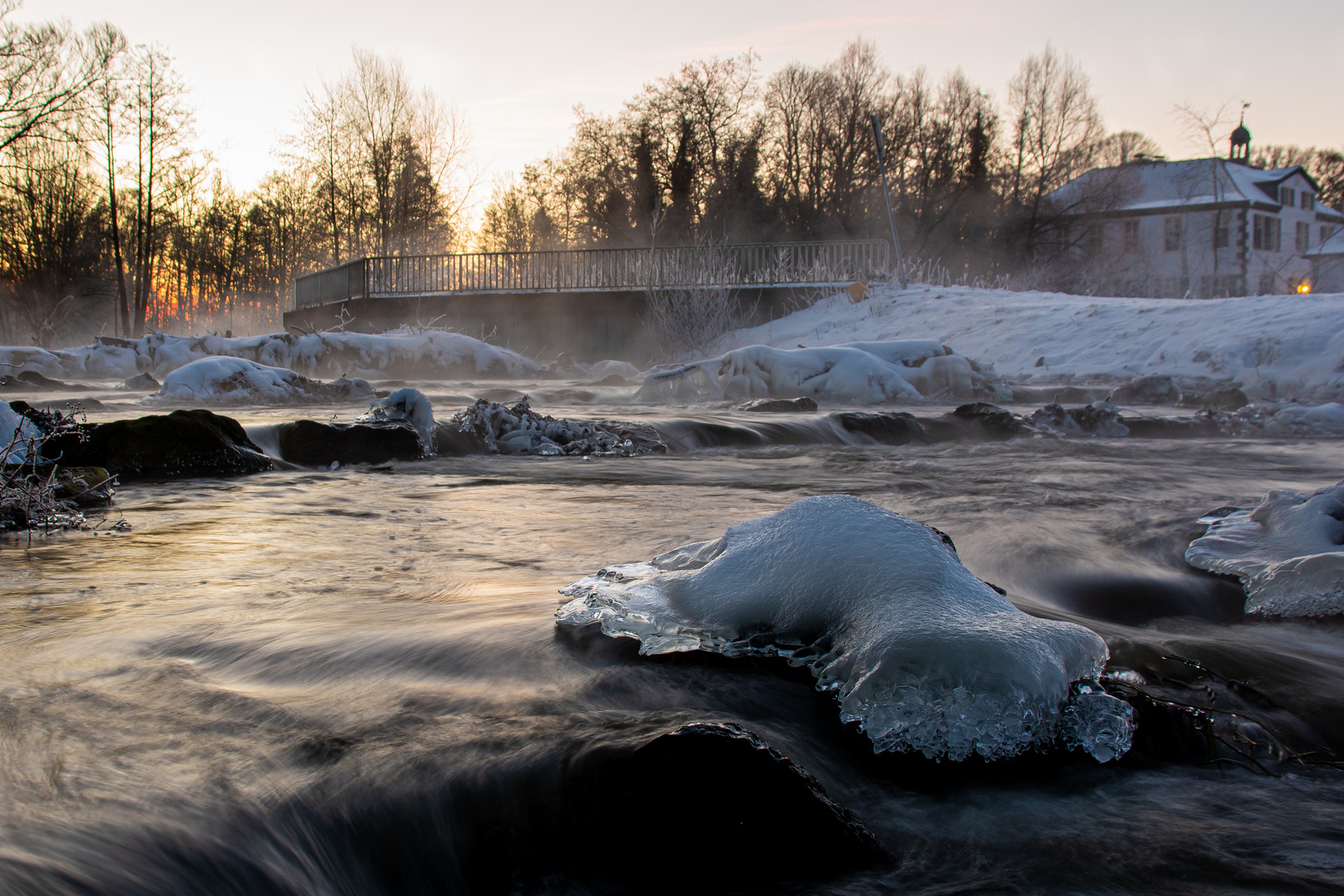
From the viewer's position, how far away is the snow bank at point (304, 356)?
1389 centimetres

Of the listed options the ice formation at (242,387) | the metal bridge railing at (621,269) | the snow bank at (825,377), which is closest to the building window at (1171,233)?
the metal bridge railing at (621,269)

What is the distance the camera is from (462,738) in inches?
57.8

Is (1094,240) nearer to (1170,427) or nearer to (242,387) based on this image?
(1170,427)

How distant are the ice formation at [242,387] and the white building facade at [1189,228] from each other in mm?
33205

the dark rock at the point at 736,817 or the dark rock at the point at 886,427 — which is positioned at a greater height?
the dark rock at the point at 886,427

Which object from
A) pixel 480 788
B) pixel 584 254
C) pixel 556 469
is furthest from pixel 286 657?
pixel 584 254

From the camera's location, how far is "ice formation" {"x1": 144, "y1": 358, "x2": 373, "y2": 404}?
9.26m

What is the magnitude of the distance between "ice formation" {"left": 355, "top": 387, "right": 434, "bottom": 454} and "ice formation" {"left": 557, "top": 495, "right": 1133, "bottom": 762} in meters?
3.74

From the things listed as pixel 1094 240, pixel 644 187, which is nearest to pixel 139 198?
pixel 644 187

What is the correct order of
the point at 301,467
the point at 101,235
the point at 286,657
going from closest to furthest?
the point at 286,657 < the point at 301,467 < the point at 101,235

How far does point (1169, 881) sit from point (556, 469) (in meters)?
4.29

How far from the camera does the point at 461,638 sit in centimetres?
195

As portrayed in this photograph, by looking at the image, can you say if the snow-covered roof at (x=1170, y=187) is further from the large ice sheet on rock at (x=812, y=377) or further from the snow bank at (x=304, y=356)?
the snow bank at (x=304, y=356)

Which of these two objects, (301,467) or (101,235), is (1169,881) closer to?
(301,467)
